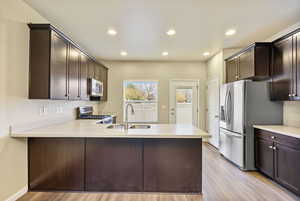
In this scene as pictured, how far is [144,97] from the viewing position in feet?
19.8

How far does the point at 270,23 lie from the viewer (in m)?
3.10

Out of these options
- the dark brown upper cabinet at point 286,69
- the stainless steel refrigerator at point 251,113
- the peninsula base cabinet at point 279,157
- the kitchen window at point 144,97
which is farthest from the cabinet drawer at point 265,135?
the kitchen window at point 144,97

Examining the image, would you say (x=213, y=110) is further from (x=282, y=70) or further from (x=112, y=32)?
(x=112, y=32)

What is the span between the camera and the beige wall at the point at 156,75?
5938 millimetres

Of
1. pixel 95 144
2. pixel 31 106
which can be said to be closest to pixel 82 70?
pixel 31 106

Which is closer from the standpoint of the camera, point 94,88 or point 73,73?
point 73,73

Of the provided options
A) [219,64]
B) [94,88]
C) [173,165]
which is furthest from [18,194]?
[219,64]

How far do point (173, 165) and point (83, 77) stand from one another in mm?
2646

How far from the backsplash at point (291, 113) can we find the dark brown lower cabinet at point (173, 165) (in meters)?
1.96

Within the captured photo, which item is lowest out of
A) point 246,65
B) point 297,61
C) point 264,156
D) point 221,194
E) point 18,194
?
point 221,194

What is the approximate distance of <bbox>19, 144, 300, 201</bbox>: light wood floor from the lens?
2.41 m

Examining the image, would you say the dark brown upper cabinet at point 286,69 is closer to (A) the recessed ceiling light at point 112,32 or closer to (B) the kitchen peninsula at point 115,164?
(B) the kitchen peninsula at point 115,164

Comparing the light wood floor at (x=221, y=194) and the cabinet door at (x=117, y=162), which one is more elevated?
the cabinet door at (x=117, y=162)

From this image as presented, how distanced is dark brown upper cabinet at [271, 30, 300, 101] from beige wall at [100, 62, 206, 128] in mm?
2730
